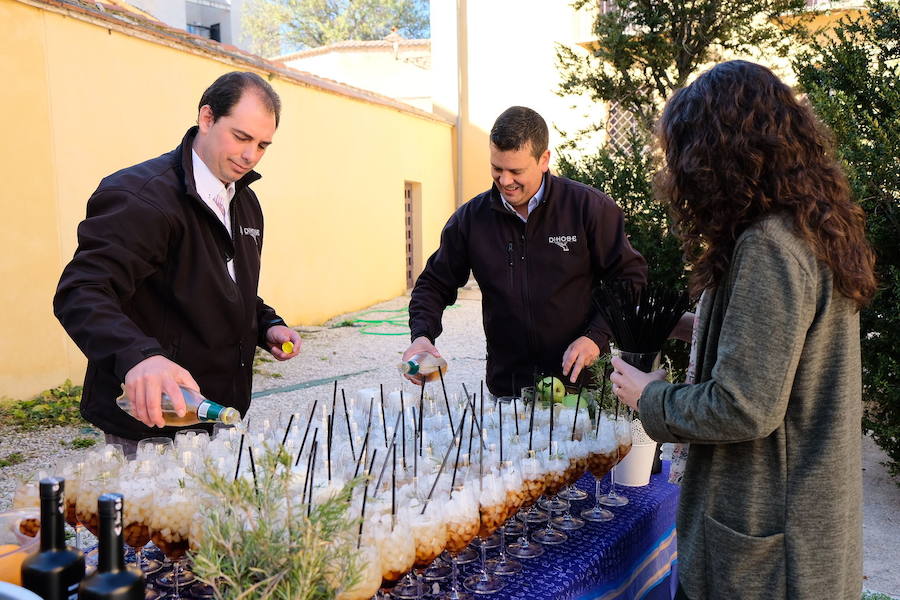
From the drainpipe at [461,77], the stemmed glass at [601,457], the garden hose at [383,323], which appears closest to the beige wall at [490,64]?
the drainpipe at [461,77]

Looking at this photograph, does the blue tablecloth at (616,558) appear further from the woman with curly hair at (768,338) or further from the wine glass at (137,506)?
the wine glass at (137,506)

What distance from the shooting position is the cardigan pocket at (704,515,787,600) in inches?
59.2

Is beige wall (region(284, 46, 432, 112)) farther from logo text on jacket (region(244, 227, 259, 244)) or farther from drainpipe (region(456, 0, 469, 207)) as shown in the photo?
logo text on jacket (region(244, 227, 259, 244))

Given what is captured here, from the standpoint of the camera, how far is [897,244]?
4.47 m

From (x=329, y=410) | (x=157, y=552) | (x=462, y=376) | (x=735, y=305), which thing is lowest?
(x=462, y=376)

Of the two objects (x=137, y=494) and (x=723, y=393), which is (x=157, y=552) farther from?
(x=723, y=393)

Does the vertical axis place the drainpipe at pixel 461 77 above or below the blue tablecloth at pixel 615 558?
above

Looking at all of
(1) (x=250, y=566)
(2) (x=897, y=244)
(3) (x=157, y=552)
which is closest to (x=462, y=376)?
(2) (x=897, y=244)

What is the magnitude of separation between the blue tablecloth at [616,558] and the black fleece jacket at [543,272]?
731 millimetres

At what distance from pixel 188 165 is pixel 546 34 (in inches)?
507

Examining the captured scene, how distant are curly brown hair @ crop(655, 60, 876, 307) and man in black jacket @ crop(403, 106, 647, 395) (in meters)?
1.44

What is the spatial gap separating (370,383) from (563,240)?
16.0ft

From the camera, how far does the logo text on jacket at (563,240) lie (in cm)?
306

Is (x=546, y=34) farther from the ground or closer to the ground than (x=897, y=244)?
farther from the ground
